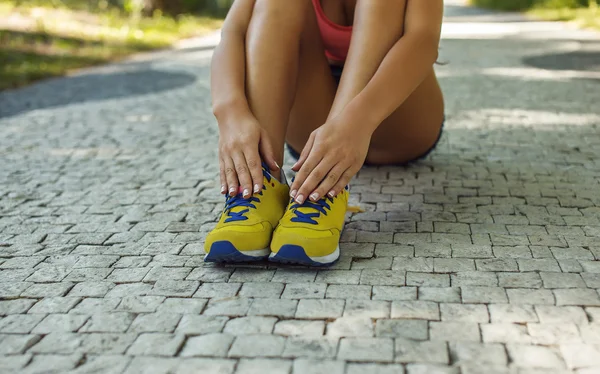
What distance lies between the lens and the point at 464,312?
6.12ft

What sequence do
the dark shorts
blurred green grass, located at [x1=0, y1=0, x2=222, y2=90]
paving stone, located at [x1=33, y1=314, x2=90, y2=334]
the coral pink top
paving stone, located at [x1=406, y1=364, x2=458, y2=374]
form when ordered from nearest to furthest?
paving stone, located at [x1=406, y1=364, x2=458, y2=374]
paving stone, located at [x1=33, y1=314, x2=90, y2=334]
the coral pink top
the dark shorts
blurred green grass, located at [x1=0, y1=0, x2=222, y2=90]

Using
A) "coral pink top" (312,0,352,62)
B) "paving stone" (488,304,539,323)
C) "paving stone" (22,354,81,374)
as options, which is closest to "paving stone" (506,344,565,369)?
"paving stone" (488,304,539,323)

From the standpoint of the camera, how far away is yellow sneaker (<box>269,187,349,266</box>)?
A: 2135 millimetres

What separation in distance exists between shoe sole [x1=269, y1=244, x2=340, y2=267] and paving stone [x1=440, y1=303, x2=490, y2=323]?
0.41 m

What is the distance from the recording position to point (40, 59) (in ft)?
25.2

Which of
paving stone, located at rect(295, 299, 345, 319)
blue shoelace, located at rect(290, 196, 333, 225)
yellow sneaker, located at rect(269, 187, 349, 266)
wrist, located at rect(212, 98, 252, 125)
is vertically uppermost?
wrist, located at rect(212, 98, 252, 125)

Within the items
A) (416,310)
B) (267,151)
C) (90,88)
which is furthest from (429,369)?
(90,88)

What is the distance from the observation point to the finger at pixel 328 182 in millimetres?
2195

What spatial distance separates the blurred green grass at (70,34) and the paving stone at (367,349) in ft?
17.5

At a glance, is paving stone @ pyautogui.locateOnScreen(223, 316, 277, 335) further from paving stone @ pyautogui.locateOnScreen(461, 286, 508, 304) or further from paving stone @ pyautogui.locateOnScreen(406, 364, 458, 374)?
paving stone @ pyautogui.locateOnScreen(461, 286, 508, 304)

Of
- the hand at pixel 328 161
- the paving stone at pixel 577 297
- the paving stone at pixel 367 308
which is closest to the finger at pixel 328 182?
the hand at pixel 328 161

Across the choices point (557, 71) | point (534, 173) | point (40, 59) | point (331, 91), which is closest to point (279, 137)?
point (331, 91)

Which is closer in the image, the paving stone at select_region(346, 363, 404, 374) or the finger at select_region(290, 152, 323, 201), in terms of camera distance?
the paving stone at select_region(346, 363, 404, 374)

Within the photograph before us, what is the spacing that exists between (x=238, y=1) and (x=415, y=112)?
835 mm
